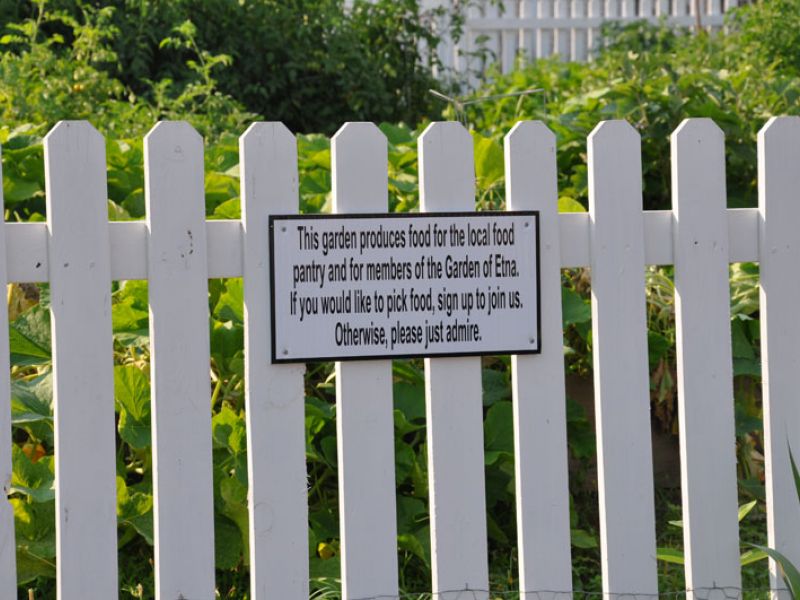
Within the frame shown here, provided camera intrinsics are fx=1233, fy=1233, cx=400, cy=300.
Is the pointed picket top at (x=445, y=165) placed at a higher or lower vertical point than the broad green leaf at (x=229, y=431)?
higher

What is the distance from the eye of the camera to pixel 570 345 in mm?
3477

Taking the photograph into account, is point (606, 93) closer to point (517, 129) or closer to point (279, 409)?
point (517, 129)

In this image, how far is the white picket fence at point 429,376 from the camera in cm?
231

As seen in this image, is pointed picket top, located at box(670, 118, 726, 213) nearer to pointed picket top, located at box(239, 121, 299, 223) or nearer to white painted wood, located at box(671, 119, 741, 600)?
white painted wood, located at box(671, 119, 741, 600)

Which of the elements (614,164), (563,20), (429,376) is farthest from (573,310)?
(563,20)

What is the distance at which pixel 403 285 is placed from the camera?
246cm

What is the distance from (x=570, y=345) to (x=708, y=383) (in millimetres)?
853

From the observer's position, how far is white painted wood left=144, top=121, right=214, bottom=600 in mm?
2326

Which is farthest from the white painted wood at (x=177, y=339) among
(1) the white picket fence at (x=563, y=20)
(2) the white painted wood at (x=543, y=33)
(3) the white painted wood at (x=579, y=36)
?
(3) the white painted wood at (x=579, y=36)

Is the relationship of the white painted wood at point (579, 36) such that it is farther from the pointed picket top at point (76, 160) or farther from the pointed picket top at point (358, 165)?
the pointed picket top at point (76, 160)

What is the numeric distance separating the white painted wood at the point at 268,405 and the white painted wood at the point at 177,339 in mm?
72

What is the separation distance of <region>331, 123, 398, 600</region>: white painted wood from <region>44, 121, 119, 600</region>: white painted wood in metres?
0.45

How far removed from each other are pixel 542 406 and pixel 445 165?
1.75 ft

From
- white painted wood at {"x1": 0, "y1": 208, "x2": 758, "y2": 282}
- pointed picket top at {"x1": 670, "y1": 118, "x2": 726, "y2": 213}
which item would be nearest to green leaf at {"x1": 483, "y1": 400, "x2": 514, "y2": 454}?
white painted wood at {"x1": 0, "y1": 208, "x2": 758, "y2": 282}
